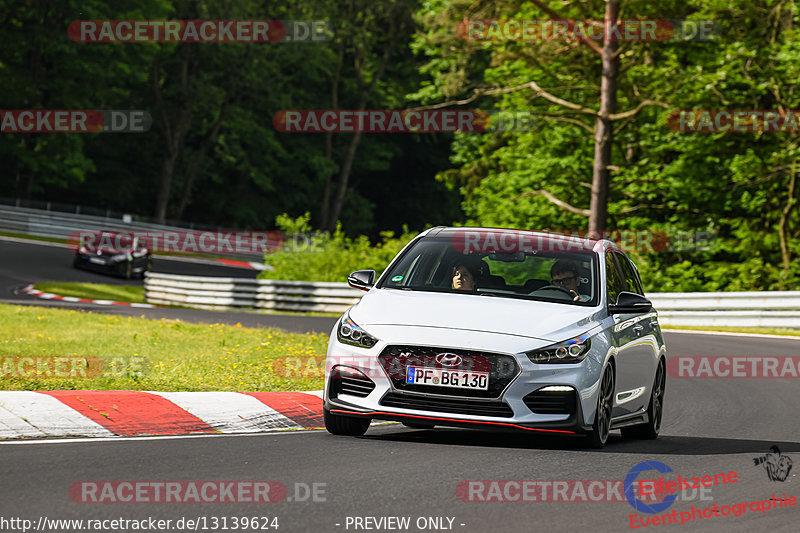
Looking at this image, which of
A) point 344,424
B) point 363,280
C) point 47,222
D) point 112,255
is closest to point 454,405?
point 344,424

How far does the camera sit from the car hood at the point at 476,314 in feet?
29.0

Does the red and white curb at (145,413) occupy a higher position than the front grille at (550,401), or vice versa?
the front grille at (550,401)

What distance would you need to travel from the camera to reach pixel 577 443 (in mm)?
9445

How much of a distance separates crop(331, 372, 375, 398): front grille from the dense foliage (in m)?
25.0

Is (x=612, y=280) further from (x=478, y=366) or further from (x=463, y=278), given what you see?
(x=478, y=366)

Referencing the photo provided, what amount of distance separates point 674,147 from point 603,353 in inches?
1059

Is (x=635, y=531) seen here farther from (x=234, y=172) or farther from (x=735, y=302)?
(x=234, y=172)

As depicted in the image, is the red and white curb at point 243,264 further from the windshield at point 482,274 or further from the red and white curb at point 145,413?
the windshield at point 482,274

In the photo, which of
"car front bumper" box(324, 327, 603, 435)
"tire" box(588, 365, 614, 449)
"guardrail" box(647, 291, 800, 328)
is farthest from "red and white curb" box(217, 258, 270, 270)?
"car front bumper" box(324, 327, 603, 435)

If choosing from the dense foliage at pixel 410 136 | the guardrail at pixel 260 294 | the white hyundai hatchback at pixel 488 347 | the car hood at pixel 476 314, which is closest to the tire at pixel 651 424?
the white hyundai hatchback at pixel 488 347

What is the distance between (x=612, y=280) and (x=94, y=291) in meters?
27.4

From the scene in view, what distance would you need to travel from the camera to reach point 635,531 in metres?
6.39

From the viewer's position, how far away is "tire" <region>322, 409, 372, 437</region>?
30.9 ft

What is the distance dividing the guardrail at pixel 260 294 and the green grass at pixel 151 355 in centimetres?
1108
